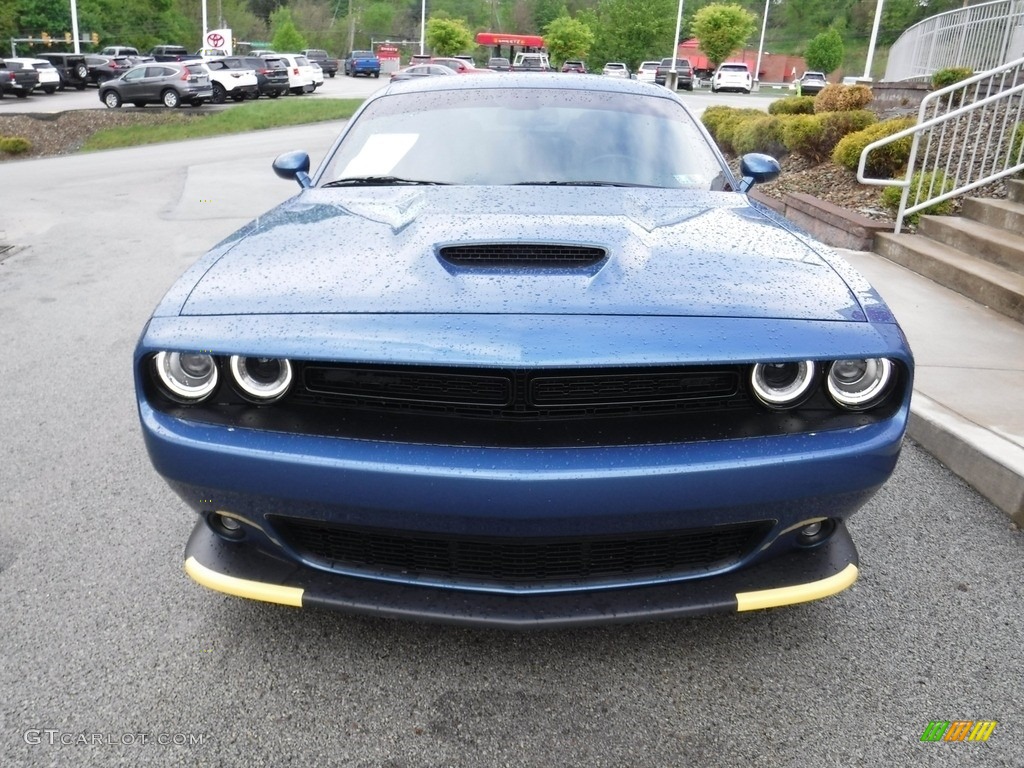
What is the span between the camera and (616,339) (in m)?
1.87

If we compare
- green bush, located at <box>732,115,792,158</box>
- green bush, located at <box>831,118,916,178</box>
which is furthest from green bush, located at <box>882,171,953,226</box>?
green bush, located at <box>732,115,792,158</box>

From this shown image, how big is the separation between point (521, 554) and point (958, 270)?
5.45m

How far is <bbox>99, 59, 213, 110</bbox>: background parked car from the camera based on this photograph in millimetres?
28859

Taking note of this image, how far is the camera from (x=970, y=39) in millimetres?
13562

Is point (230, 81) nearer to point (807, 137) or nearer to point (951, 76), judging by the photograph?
point (807, 137)

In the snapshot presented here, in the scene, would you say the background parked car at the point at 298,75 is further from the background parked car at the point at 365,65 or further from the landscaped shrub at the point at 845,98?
the landscaped shrub at the point at 845,98

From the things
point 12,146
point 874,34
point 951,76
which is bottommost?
point 12,146

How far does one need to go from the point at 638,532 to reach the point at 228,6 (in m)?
104

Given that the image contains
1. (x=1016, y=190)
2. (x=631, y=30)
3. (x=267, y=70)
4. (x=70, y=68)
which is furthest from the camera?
(x=631, y=30)

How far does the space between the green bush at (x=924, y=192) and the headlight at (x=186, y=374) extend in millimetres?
7089

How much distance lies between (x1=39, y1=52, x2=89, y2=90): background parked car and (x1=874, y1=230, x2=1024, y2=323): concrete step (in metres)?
41.8

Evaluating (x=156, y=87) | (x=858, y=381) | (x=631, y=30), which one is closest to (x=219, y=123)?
(x=156, y=87)

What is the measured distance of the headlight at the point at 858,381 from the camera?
6.79ft

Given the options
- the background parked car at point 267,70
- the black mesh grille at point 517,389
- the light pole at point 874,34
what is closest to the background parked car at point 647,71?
the background parked car at point 267,70
